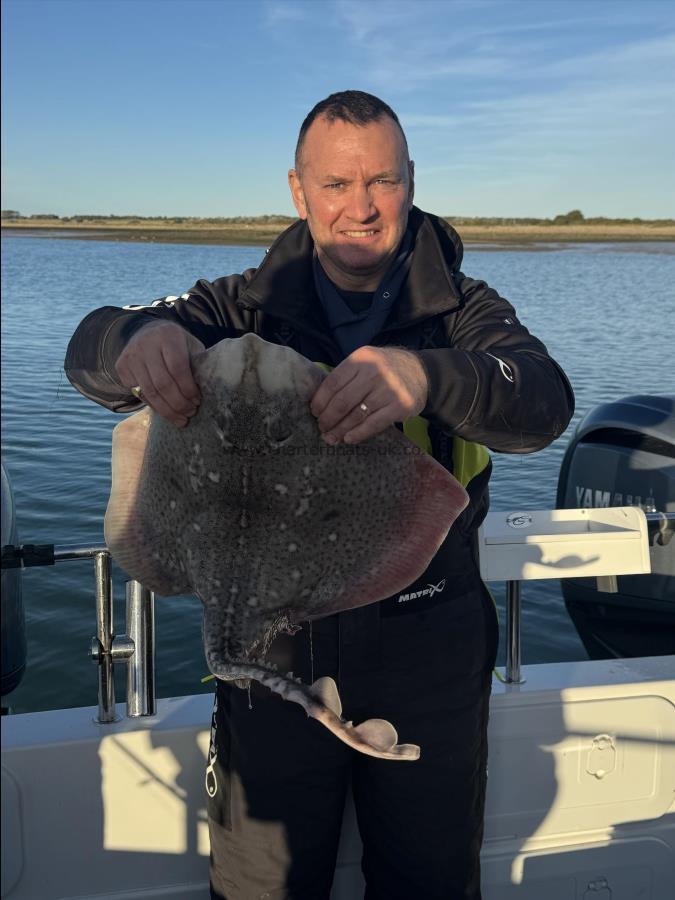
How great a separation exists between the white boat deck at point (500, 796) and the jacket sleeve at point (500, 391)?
129 cm

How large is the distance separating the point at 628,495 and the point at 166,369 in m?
4.04

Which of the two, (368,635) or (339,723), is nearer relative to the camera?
(339,723)

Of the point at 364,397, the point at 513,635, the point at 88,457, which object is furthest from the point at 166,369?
the point at 88,457

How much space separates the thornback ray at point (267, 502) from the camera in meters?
1.77

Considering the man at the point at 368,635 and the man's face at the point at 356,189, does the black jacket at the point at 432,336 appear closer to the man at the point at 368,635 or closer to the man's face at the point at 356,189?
the man at the point at 368,635

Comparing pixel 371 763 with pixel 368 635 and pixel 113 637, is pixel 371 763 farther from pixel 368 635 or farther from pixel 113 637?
pixel 113 637

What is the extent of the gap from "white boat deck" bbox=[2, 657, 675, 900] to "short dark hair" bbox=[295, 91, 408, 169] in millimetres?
1991

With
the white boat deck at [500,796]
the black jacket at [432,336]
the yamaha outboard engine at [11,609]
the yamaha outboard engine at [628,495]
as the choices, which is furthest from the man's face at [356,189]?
the yamaha outboard engine at [628,495]

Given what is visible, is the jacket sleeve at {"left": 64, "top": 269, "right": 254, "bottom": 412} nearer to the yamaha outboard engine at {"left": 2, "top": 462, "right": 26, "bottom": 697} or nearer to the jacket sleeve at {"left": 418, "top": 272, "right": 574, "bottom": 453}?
the yamaha outboard engine at {"left": 2, "top": 462, "right": 26, "bottom": 697}

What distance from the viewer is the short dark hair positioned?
89.6 inches

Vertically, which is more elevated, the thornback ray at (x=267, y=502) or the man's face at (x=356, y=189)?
the man's face at (x=356, y=189)

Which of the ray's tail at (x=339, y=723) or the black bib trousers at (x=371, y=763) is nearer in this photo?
the ray's tail at (x=339, y=723)

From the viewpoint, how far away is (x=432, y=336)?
2.44 m

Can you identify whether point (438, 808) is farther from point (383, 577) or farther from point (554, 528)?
point (554, 528)
